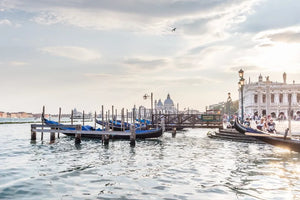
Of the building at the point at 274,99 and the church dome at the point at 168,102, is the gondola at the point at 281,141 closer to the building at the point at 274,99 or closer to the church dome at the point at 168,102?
the building at the point at 274,99

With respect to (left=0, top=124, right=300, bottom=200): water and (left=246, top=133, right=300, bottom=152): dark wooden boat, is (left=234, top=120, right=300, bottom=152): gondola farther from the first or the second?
(left=0, top=124, right=300, bottom=200): water

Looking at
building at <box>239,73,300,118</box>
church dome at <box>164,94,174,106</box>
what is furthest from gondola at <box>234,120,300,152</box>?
church dome at <box>164,94,174,106</box>

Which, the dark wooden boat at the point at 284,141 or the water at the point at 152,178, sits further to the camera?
the dark wooden boat at the point at 284,141

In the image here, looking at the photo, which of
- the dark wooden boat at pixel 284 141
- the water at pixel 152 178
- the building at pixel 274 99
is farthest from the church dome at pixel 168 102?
the water at pixel 152 178

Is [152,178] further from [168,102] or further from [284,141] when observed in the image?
[168,102]

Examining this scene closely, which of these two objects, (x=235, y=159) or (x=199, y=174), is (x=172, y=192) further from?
(x=235, y=159)

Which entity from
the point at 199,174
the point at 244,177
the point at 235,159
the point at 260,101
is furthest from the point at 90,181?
the point at 260,101

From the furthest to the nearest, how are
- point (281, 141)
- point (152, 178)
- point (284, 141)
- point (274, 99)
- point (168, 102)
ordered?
point (168, 102), point (274, 99), point (281, 141), point (284, 141), point (152, 178)

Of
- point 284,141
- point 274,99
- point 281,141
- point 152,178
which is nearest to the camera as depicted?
point 152,178

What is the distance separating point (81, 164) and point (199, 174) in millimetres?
4863

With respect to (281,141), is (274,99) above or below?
above

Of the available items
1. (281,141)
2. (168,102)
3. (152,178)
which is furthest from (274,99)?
(168,102)

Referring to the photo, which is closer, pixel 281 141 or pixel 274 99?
pixel 281 141

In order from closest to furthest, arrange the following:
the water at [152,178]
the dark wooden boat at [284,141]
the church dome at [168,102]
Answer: the water at [152,178] < the dark wooden boat at [284,141] < the church dome at [168,102]
